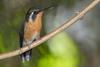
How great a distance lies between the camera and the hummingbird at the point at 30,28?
1505mm

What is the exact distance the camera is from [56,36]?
68.1 inches

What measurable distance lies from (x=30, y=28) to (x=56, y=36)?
0.16m

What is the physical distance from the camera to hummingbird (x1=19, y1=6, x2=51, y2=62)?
4.94 feet

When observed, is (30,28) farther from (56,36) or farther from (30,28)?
(56,36)

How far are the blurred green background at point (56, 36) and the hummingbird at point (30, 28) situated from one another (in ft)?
0.10

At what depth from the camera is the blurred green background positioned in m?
1.34

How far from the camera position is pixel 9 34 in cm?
154

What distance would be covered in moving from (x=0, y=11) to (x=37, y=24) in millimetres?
329

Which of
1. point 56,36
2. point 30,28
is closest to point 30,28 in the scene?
point 30,28

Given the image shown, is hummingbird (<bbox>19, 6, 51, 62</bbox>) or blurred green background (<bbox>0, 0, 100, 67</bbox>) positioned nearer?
blurred green background (<bbox>0, 0, 100, 67</bbox>)

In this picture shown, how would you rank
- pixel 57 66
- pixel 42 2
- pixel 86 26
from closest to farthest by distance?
pixel 57 66 < pixel 42 2 < pixel 86 26

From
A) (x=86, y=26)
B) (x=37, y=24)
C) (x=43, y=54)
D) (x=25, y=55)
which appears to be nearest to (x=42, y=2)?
(x=37, y=24)

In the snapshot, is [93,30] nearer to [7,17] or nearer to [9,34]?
[7,17]

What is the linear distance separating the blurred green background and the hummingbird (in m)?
0.03
